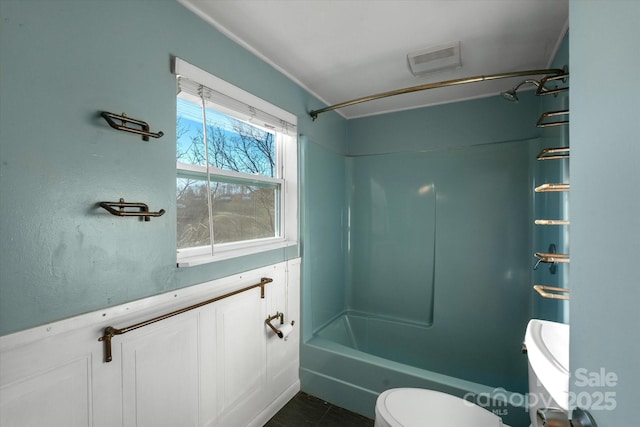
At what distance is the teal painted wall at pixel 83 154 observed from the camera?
877 millimetres

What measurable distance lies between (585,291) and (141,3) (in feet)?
5.63

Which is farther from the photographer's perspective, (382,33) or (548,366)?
(382,33)

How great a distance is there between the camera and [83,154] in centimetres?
102

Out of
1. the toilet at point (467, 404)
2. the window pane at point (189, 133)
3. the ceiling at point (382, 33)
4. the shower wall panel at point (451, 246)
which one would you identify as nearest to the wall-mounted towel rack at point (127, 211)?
the window pane at point (189, 133)

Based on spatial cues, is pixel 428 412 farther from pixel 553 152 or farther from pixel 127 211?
pixel 127 211

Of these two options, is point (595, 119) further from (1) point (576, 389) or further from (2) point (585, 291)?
(1) point (576, 389)

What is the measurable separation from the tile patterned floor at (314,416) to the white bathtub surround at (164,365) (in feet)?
0.23

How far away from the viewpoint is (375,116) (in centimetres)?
291

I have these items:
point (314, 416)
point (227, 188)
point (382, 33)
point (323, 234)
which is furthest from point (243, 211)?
point (314, 416)

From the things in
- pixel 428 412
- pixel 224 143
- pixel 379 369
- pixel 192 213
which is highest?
pixel 224 143

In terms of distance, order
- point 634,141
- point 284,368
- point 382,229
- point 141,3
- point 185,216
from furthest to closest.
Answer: point 382,229 < point 284,368 < point 185,216 < point 141,3 < point 634,141

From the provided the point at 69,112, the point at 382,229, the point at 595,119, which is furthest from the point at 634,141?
the point at 382,229

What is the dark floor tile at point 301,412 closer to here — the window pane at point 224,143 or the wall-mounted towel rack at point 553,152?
the window pane at point 224,143

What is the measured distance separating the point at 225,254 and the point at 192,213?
279mm
